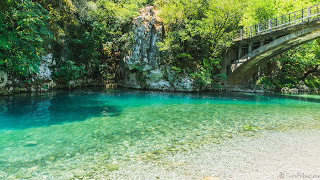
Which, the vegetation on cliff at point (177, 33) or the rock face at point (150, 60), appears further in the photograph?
the rock face at point (150, 60)

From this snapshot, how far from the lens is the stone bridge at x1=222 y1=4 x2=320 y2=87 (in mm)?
16750

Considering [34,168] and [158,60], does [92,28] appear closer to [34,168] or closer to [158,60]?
[158,60]

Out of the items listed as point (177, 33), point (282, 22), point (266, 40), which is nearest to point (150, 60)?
point (177, 33)

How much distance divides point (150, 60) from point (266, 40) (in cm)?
1292

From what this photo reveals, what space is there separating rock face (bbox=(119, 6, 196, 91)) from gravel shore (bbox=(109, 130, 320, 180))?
1752 centimetres

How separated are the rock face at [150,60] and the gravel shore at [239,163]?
57.5 feet

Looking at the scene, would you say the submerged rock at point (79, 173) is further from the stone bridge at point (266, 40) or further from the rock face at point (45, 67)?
the rock face at point (45, 67)

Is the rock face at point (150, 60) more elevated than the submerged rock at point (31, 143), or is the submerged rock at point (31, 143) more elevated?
the rock face at point (150, 60)

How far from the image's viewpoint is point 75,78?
2356 cm

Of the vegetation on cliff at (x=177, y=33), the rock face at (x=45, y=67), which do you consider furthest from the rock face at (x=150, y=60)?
the rock face at (x=45, y=67)

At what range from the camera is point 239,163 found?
4.80 m

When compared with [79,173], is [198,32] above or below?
above

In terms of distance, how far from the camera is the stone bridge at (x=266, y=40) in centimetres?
1675

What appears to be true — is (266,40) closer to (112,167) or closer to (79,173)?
(112,167)
